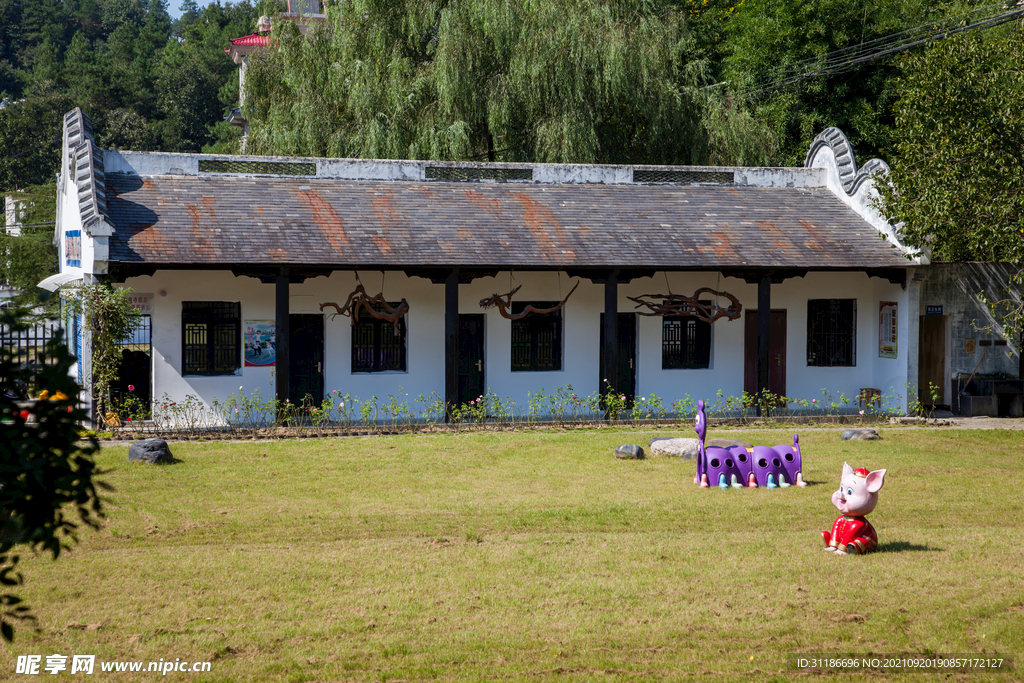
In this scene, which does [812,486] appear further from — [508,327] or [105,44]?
[105,44]

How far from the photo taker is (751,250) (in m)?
18.8

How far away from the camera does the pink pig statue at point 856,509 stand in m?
8.93

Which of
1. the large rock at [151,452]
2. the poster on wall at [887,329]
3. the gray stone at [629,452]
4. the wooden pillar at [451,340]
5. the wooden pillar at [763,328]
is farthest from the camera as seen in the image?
the poster on wall at [887,329]

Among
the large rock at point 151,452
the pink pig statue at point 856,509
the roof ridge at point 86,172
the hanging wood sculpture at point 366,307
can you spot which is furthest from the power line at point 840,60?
the pink pig statue at point 856,509

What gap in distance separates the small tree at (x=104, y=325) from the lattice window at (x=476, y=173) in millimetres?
7263

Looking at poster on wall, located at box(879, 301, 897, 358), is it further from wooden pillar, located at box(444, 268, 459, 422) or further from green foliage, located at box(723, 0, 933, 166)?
green foliage, located at box(723, 0, 933, 166)

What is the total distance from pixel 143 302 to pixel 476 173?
24.7ft

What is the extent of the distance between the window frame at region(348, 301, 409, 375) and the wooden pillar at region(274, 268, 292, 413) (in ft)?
5.18

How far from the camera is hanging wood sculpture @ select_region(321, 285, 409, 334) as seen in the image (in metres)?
17.7

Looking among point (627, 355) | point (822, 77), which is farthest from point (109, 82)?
point (627, 355)

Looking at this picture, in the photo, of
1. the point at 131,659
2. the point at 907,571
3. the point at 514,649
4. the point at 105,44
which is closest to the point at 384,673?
the point at 514,649

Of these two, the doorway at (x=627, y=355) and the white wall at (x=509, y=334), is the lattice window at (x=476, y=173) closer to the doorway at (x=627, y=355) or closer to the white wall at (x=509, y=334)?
the white wall at (x=509, y=334)

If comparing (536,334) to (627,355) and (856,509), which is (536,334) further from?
(856,509)

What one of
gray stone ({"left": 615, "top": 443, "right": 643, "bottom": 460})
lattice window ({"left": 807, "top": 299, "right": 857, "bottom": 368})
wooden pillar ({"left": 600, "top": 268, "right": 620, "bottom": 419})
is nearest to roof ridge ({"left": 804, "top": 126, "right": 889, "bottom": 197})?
lattice window ({"left": 807, "top": 299, "right": 857, "bottom": 368})
